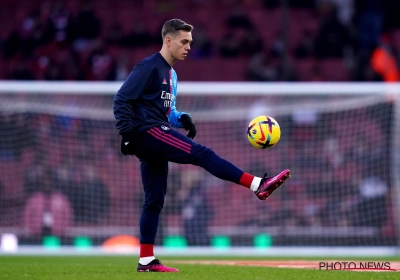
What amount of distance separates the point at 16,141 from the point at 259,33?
609 cm

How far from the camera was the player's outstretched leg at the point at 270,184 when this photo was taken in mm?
6023

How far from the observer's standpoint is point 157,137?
634 centimetres

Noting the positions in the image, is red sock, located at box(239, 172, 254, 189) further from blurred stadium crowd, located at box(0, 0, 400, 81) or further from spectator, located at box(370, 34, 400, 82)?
spectator, located at box(370, 34, 400, 82)

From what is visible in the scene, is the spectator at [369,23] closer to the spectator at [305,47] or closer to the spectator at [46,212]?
the spectator at [305,47]

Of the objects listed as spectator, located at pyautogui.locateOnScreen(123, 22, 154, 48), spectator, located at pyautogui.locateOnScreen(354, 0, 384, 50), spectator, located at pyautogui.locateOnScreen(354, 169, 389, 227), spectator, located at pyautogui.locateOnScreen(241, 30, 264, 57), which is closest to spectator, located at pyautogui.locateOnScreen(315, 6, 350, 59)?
spectator, located at pyautogui.locateOnScreen(354, 0, 384, 50)

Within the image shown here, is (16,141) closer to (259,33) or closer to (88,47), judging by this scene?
(88,47)

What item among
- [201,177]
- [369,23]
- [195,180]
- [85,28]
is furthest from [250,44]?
[195,180]

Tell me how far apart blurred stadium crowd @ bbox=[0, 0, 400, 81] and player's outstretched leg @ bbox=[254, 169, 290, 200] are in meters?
8.80

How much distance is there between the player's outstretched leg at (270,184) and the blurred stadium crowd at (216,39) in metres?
8.80

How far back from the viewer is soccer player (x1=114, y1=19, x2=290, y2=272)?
244 inches

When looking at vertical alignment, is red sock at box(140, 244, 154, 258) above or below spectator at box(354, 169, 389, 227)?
below

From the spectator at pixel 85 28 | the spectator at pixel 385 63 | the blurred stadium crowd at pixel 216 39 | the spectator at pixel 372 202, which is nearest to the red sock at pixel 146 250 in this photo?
the spectator at pixel 372 202

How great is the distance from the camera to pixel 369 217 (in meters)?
12.2

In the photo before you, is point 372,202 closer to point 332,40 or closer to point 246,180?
point 332,40
